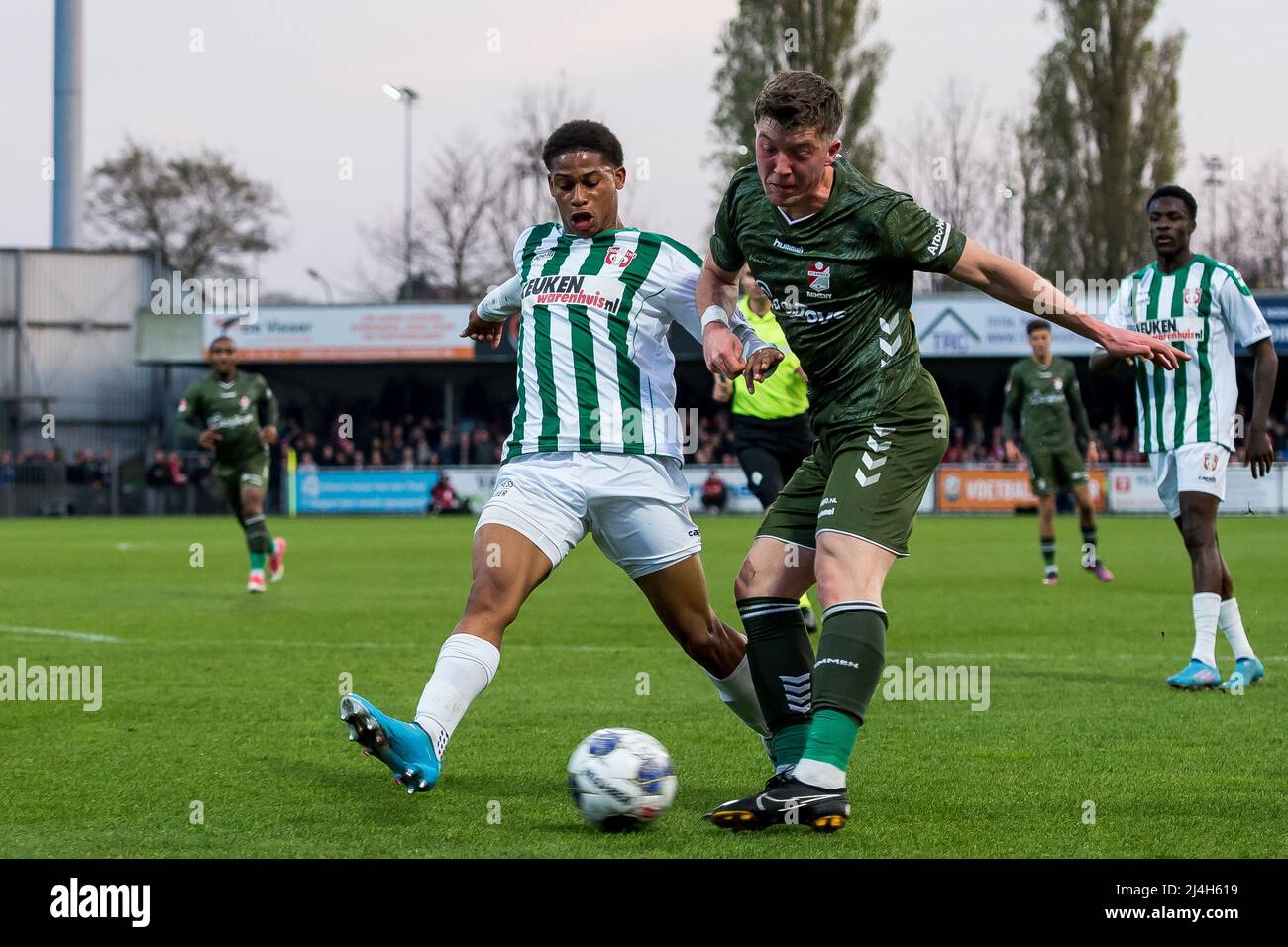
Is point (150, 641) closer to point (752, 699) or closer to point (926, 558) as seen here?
point (752, 699)

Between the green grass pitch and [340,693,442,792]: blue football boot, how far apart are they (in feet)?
0.59

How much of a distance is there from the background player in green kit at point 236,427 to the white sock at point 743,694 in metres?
10.0

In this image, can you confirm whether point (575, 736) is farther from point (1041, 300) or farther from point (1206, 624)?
point (1206, 624)

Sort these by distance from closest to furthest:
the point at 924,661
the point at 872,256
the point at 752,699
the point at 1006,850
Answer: the point at 1006,850 → the point at 872,256 → the point at 752,699 → the point at 924,661

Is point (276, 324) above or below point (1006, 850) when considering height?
above

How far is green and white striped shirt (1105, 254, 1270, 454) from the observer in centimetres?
805

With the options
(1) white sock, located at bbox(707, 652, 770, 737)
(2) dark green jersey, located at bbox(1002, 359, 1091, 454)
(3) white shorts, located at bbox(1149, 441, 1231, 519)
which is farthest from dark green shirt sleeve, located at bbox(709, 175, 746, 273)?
(2) dark green jersey, located at bbox(1002, 359, 1091, 454)

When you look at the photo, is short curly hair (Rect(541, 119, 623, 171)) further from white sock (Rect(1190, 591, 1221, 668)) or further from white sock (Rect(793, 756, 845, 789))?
white sock (Rect(1190, 591, 1221, 668))

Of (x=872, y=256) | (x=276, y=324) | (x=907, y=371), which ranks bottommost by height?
(x=907, y=371)

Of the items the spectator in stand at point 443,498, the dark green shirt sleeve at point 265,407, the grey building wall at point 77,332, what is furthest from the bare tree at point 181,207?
the dark green shirt sleeve at point 265,407

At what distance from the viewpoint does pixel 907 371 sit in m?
4.94

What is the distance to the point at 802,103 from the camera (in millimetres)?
4621
